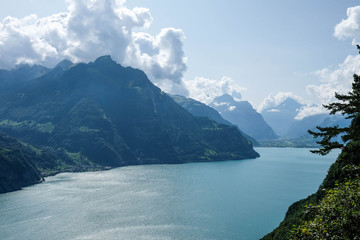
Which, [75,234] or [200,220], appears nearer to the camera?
[75,234]

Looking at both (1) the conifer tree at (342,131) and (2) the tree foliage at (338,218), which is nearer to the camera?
(2) the tree foliage at (338,218)

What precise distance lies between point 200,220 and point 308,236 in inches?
5656

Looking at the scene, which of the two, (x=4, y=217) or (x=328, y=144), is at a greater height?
(x=328, y=144)

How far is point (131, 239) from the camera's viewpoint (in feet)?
432

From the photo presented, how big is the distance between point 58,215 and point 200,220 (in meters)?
89.0

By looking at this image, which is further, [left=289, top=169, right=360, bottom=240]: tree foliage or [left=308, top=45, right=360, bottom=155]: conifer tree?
[left=308, top=45, right=360, bottom=155]: conifer tree

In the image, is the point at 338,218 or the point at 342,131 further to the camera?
the point at 342,131

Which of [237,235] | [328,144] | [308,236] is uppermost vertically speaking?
[328,144]

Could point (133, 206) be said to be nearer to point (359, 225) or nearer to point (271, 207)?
point (271, 207)

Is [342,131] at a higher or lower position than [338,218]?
higher

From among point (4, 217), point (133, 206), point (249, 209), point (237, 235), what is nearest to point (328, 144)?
point (237, 235)

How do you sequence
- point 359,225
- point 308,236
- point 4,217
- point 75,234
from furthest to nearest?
point 4,217, point 75,234, point 308,236, point 359,225

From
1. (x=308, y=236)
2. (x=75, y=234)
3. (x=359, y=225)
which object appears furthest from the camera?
(x=75, y=234)

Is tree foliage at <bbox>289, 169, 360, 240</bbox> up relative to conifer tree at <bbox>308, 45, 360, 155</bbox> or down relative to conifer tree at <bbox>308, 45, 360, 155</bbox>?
down
